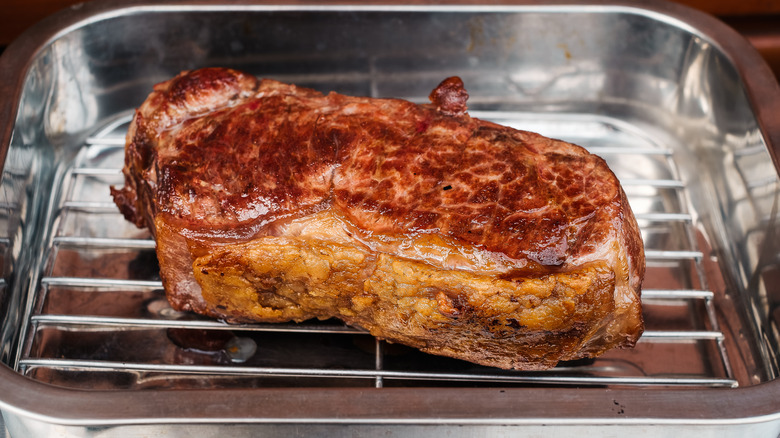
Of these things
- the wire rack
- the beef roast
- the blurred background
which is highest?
the blurred background

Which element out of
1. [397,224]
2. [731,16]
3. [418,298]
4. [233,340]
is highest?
[731,16]

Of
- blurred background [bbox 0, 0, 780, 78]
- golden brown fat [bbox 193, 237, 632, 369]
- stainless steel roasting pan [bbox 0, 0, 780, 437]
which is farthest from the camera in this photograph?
blurred background [bbox 0, 0, 780, 78]

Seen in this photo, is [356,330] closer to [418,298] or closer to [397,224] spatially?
[418,298]

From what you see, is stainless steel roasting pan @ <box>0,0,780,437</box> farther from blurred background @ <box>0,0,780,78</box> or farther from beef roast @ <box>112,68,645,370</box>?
blurred background @ <box>0,0,780,78</box>

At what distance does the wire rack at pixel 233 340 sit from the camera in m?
2.52

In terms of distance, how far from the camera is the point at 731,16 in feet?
13.1

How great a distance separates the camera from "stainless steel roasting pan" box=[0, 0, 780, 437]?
6.53 feet

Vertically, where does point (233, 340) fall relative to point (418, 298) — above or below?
below

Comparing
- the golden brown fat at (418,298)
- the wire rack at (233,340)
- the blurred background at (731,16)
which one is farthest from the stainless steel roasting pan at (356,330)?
the blurred background at (731,16)

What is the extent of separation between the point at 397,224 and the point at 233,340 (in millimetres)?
868

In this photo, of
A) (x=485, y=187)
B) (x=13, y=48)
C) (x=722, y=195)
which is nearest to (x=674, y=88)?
(x=722, y=195)

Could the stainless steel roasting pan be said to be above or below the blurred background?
below

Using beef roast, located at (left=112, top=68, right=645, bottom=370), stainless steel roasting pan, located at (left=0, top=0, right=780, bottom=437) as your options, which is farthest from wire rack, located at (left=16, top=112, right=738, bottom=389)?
beef roast, located at (left=112, top=68, right=645, bottom=370)

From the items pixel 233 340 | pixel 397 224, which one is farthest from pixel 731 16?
pixel 233 340
